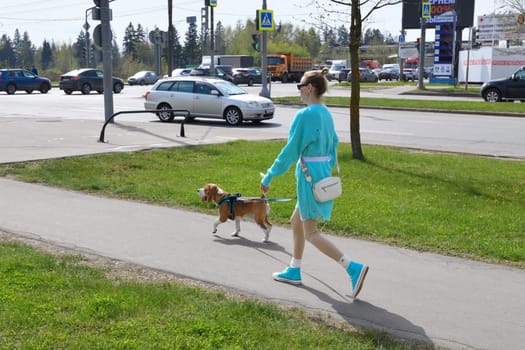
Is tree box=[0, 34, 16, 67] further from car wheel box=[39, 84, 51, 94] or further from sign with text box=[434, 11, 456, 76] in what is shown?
sign with text box=[434, 11, 456, 76]

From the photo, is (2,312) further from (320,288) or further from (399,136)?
(399,136)

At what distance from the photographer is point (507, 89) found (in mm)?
27734

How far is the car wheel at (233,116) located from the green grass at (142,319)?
1512 cm

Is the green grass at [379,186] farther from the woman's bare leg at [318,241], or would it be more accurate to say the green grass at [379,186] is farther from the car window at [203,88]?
the car window at [203,88]

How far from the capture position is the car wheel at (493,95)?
2809cm

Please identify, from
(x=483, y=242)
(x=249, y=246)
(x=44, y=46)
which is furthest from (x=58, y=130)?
(x=44, y=46)

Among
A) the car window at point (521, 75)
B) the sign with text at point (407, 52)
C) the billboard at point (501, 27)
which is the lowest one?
the car window at point (521, 75)

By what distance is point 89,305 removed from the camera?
434 cm

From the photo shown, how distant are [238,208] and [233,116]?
1374cm

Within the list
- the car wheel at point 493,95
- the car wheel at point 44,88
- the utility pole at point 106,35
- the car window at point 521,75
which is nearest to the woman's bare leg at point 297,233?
the utility pole at point 106,35

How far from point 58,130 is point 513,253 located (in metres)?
13.7

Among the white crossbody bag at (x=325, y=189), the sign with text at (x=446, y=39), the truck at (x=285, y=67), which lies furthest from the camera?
the truck at (x=285, y=67)

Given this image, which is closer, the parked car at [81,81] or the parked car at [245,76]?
the parked car at [81,81]

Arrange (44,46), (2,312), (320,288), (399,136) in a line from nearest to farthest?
1. (2,312)
2. (320,288)
3. (399,136)
4. (44,46)
